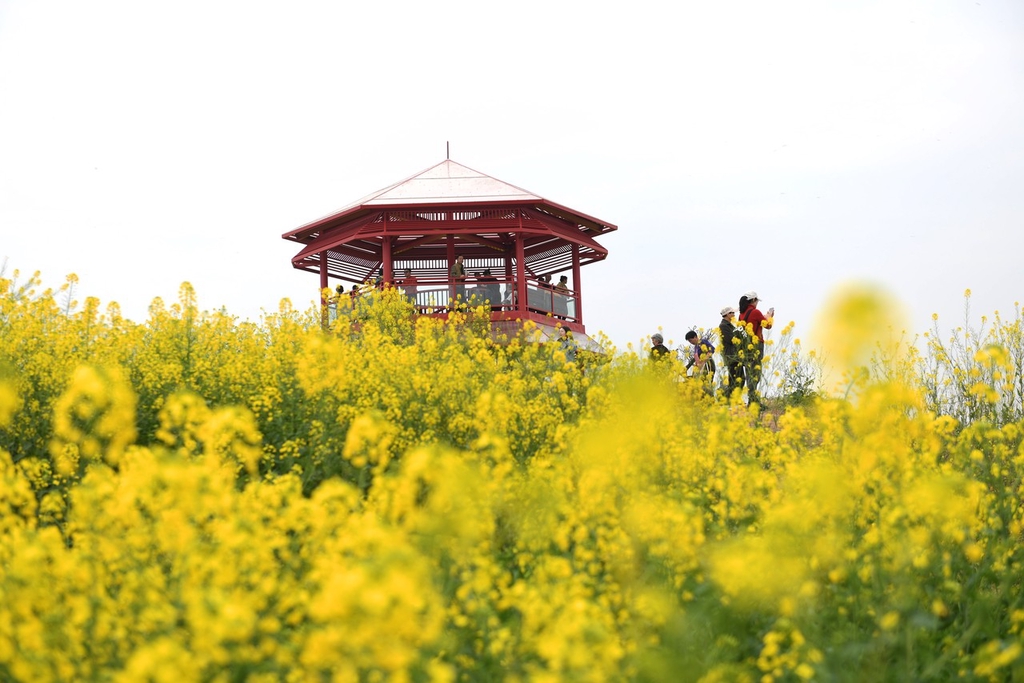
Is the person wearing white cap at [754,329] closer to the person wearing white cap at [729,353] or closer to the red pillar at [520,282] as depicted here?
the person wearing white cap at [729,353]

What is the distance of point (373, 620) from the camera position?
2.07 m

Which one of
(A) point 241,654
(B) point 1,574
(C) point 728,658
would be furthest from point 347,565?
(C) point 728,658

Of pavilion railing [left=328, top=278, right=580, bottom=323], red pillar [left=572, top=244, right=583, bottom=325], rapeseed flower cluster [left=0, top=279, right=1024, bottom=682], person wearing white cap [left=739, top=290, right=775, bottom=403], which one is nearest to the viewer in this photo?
rapeseed flower cluster [left=0, top=279, right=1024, bottom=682]

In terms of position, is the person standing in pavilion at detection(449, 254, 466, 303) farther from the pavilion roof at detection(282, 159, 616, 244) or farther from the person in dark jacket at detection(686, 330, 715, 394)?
the person in dark jacket at detection(686, 330, 715, 394)

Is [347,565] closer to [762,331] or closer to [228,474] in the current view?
[228,474]

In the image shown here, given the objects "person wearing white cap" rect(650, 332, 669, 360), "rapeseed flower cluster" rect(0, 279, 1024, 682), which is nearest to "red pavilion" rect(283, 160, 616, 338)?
"person wearing white cap" rect(650, 332, 669, 360)

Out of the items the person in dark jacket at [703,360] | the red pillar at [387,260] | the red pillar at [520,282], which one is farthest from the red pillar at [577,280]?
the person in dark jacket at [703,360]

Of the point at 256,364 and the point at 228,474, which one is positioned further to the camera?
the point at 256,364

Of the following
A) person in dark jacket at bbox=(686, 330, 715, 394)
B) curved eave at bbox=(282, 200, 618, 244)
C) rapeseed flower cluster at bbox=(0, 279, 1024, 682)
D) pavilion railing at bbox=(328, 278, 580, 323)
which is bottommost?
rapeseed flower cluster at bbox=(0, 279, 1024, 682)

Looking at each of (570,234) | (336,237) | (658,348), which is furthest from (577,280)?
(658,348)

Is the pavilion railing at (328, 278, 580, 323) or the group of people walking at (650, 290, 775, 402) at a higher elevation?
the pavilion railing at (328, 278, 580, 323)

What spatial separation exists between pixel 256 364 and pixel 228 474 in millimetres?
3344

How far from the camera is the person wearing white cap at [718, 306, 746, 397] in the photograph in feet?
32.4

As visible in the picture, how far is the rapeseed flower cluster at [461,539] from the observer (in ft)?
8.98
